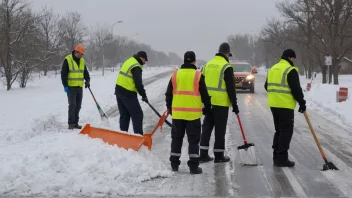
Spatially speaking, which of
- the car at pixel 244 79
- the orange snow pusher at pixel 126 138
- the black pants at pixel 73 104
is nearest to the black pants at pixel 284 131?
the orange snow pusher at pixel 126 138

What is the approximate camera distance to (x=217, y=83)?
6.61 meters

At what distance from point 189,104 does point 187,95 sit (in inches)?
5.4

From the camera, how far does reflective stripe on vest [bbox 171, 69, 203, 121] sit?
6.04 m

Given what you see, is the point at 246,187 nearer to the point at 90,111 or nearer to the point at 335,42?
the point at 90,111

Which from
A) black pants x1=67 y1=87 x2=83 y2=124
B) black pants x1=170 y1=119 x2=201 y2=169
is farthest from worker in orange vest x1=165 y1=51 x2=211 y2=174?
black pants x1=67 y1=87 x2=83 y2=124

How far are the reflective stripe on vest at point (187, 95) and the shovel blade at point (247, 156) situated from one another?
3.70ft

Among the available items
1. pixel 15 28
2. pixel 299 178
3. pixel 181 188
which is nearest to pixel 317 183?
pixel 299 178

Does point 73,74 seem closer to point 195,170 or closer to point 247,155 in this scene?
point 195,170

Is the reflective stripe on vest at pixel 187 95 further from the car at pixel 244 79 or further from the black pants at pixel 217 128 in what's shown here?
the car at pixel 244 79

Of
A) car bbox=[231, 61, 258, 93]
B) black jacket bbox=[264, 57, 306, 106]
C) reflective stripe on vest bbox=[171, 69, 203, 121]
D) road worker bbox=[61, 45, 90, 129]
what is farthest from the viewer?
car bbox=[231, 61, 258, 93]

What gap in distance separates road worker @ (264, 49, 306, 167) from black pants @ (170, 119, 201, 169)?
1.41 metres

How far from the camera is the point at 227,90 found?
6566mm

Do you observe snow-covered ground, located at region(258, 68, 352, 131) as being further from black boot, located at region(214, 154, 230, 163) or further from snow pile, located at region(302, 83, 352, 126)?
black boot, located at region(214, 154, 230, 163)

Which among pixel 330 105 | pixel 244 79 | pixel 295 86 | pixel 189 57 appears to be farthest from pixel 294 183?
pixel 244 79
